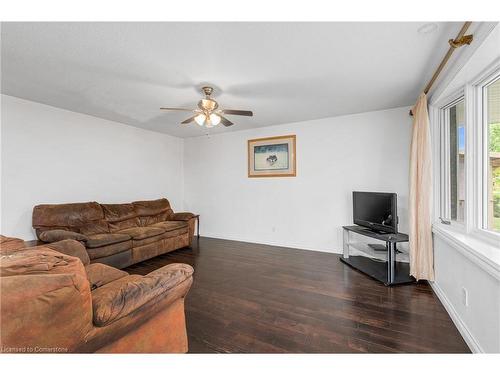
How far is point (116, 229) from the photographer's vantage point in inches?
157

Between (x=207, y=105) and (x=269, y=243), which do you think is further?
(x=269, y=243)

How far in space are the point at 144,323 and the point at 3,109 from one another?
372 cm

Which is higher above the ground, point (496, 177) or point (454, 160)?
point (454, 160)

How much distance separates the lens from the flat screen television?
308 centimetres

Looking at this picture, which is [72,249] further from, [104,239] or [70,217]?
[70,217]

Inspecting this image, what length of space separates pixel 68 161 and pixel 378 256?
5.37m

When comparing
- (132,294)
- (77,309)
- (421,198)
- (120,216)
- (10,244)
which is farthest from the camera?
(120,216)

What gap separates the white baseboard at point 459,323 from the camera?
166 centimetres

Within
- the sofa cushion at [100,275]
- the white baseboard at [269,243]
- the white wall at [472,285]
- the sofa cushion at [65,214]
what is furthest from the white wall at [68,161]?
the white wall at [472,285]

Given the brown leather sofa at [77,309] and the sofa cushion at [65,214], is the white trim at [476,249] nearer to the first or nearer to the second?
the brown leather sofa at [77,309]

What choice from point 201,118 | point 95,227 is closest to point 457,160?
point 201,118

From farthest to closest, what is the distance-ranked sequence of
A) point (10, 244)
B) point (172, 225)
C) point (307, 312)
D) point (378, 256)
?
point (172, 225)
point (378, 256)
point (307, 312)
point (10, 244)
